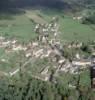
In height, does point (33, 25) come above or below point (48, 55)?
below

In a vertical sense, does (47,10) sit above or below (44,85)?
below

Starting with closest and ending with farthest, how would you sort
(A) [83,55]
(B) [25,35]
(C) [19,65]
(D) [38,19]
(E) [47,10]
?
(C) [19,65]
(A) [83,55]
(B) [25,35]
(D) [38,19]
(E) [47,10]

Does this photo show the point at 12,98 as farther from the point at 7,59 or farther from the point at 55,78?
the point at 7,59

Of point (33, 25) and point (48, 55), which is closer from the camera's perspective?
point (48, 55)

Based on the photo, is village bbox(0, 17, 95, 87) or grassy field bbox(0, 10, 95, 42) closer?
village bbox(0, 17, 95, 87)

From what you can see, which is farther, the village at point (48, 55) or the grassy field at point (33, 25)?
the grassy field at point (33, 25)

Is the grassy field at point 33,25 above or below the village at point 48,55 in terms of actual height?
below

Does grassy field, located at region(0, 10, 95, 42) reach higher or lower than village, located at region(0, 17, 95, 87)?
lower

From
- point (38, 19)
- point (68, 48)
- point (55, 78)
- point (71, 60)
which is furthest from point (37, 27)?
point (55, 78)
